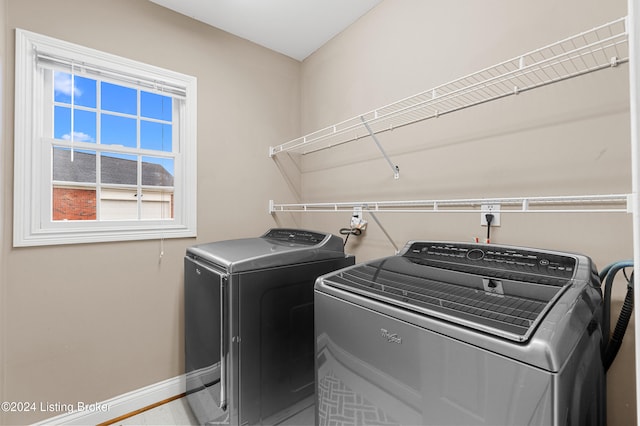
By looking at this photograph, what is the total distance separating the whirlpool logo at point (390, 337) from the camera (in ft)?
2.87

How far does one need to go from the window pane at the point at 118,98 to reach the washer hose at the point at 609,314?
8.39 feet

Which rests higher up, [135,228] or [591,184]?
[591,184]

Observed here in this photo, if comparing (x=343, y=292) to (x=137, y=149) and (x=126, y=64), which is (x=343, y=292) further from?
(x=126, y=64)

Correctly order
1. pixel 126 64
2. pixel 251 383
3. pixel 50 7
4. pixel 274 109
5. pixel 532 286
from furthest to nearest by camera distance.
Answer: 1. pixel 274 109
2. pixel 126 64
3. pixel 50 7
4. pixel 251 383
5. pixel 532 286

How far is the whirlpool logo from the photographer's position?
2.87 ft

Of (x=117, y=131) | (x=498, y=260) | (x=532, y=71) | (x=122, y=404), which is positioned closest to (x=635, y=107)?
(x=498, y=260)

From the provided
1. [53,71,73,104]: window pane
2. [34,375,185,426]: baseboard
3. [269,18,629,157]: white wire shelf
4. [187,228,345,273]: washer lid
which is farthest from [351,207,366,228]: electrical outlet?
[53,71,73,104]: window pane

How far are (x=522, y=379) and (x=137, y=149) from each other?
7.40 ft

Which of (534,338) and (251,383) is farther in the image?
(251,383)

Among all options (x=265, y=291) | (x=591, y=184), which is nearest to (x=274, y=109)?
(x=265, y=291)

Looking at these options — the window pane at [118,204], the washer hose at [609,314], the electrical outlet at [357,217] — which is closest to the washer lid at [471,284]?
the washer hose at [609,314]

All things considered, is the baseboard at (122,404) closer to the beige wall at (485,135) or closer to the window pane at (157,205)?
the window pane at (157,205)

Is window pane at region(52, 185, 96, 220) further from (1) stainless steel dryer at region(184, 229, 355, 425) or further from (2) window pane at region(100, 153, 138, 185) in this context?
(1) stainless steel dryer at region(184, 229, 355, 425)

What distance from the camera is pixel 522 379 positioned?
650 mm
